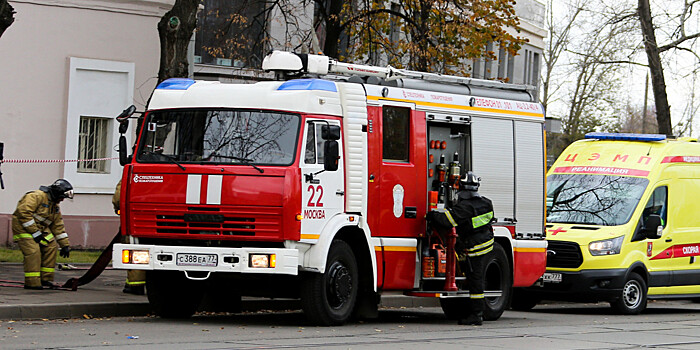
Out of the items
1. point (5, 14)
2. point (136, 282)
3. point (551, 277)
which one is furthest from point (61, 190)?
point (551, 277)

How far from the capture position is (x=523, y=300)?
59.7 ft

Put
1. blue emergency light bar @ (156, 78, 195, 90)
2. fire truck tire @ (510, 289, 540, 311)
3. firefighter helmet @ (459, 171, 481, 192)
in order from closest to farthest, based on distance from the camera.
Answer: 1. blue emergency light bar @ (156, 78, 195, 90)
2. firefighter helmet @ (459, 171, 481, 192)
3. fire truck tire @ (510, 289, 540, 311)

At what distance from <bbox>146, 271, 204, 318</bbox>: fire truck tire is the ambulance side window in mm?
7774

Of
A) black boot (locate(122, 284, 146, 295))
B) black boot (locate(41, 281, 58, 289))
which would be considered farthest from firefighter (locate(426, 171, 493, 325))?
black boot (locate(41, 281, 58, 289))

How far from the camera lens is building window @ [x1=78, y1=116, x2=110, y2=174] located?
2294 cm

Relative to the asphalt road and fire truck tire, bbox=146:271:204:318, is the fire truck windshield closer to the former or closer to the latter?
fire truck tire, bbox=146:271:204:318

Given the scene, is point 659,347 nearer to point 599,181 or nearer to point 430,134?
point 430,134

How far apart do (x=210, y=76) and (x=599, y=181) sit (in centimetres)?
1265

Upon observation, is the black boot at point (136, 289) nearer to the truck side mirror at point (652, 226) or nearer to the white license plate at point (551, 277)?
the white license plate at point (551, 277)

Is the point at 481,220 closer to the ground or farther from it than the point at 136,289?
farther from it

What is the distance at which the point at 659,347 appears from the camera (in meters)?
11.6

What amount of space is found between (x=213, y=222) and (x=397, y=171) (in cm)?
256

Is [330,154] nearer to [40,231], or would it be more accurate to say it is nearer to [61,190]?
[61,190]

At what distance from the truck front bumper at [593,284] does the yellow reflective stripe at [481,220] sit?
145 inches
